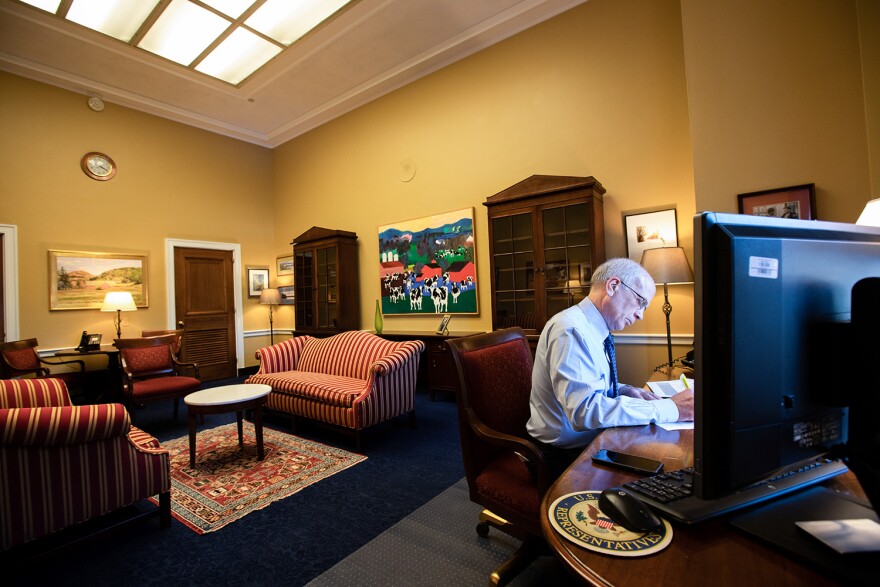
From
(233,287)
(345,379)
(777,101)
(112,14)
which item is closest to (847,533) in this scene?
(777,101)

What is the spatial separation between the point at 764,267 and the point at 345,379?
4.04 metres

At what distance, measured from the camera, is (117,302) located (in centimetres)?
550

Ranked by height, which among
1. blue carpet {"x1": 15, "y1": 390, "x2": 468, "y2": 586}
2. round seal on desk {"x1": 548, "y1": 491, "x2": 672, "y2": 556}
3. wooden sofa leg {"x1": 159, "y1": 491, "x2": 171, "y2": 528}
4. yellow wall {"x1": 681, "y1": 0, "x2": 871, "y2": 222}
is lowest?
blue carpet {"x1": 15, "y1": 390, "x2": 468, "y2": 586}

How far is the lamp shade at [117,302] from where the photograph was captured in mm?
5473

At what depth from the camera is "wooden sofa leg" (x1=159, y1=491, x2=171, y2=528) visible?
2441 mm

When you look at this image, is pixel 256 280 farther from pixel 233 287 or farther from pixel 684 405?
pixel 684 405

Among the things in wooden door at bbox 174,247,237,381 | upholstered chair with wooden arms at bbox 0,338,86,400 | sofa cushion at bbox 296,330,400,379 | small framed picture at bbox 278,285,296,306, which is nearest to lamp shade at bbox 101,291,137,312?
upholstered chair with wooden arms at bbox 0,338,86,400

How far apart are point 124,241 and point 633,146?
23.1ft

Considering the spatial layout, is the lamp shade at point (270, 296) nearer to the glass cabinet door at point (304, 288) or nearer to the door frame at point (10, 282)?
the glass cabinet door at point (304, 288)

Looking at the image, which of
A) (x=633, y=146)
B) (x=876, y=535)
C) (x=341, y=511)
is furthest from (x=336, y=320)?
(x=876, y=535)

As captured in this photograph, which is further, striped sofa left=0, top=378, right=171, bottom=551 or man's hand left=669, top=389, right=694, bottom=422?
striped sofa left=0, top=378, right=171, bottom=551

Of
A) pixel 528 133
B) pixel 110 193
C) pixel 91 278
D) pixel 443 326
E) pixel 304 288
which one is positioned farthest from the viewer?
pixel 304 288

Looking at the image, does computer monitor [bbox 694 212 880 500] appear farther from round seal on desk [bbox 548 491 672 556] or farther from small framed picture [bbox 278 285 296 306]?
small framed picture [bbox 278 285 296 306]

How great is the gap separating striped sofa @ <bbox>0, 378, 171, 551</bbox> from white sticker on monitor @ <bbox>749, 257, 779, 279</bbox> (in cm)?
278
